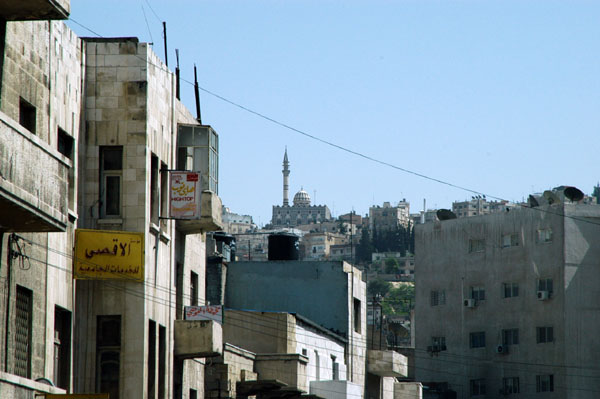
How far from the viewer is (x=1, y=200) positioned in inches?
659

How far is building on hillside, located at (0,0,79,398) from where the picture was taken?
17359 mm

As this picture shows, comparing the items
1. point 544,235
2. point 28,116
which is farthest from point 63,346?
point 544,235

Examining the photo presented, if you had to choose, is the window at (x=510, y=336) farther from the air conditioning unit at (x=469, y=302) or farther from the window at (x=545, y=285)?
the window at (x=545, y=285)

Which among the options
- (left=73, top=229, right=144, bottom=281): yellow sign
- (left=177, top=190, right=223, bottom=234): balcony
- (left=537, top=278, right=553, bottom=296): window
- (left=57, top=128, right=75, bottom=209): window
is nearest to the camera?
(left=57, top=128, right=75, bottom=209): window

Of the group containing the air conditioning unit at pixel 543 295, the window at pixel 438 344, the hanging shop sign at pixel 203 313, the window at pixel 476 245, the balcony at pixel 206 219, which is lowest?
the hanging shop sign at pixel 203 313

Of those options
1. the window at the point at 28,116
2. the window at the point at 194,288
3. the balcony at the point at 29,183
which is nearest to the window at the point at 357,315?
the window at the point at 194,288

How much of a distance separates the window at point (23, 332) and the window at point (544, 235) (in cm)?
5766

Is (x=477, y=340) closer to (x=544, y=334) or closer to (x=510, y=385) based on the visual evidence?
(x=510, y=385)

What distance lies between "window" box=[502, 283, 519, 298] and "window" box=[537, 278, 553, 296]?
1.76 metres

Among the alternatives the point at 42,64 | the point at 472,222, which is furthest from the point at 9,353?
the point at 472,222

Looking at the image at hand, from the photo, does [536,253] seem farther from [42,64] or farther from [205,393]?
[42,64]

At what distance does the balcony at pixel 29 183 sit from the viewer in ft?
54.5

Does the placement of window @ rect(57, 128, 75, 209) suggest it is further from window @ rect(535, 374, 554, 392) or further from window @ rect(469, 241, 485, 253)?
window @ rect(469, 241, 485, 253)

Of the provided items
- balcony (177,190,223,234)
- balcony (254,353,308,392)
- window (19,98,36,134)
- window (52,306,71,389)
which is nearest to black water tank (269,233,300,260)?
balcony (254,353,308,392)
